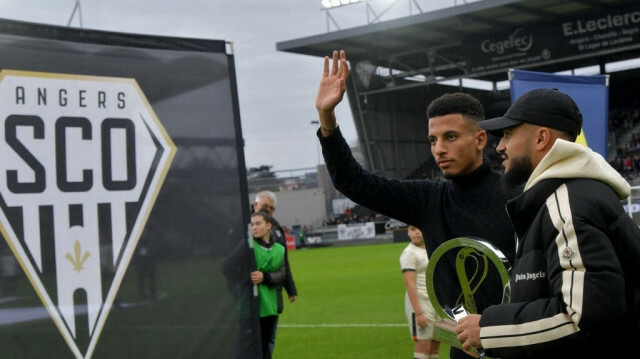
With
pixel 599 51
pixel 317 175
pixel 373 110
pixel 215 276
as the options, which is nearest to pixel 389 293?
pixel 215 276

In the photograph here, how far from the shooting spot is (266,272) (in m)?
8.54

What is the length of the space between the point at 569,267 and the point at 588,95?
22.2 feet

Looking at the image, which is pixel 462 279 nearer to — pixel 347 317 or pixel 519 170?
pixel 519 170

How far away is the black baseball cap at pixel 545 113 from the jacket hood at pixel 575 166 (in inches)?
7.7

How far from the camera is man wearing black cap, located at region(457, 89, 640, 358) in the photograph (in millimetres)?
2377

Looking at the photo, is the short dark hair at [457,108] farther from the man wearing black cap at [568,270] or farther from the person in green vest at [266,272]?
the person in green vest at [266,272]

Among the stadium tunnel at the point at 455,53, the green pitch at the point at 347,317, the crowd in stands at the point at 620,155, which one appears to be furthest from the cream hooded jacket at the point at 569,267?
the crowd in stands at the point at 620,155

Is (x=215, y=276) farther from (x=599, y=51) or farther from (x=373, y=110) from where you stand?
(x=373, y=110)

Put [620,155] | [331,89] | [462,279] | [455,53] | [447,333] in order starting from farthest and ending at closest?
[455,53], [620,155], [331,89], [462,279], [447,333]

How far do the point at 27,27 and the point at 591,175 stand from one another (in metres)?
2.66

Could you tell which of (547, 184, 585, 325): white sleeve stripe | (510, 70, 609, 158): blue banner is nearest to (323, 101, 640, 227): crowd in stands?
(510, 70, 609, 158): blue banner

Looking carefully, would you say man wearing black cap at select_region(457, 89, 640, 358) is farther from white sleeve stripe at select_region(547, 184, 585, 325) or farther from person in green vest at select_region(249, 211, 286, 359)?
person in green vest at select_region(249, 211, 286, 359)

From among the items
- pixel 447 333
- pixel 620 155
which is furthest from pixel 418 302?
pixel 620 155

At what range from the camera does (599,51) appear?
38031 mm
